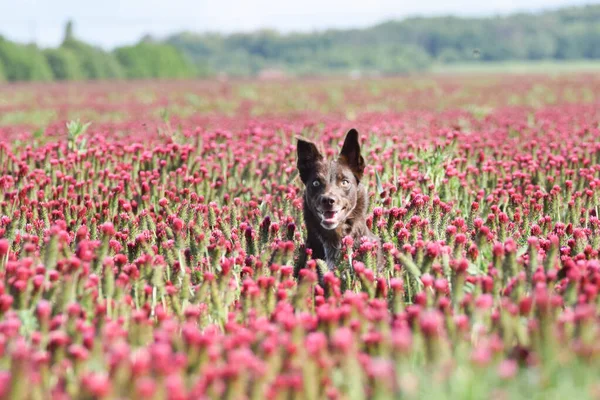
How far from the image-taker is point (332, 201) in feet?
14.3

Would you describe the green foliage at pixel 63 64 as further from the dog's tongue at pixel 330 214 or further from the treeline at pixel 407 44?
the dog's tongue at pixel 330 214

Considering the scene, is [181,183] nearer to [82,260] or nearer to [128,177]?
[128,177]

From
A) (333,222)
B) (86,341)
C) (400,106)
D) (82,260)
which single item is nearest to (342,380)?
(86,341)

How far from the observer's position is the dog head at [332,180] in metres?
4.42

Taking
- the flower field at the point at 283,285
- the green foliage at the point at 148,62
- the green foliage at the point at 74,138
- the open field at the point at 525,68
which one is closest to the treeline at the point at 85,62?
the green foliage at the point at 148,62

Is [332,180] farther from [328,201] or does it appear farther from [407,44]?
[407,44]

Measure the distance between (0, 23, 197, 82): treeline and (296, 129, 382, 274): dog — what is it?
63164mm

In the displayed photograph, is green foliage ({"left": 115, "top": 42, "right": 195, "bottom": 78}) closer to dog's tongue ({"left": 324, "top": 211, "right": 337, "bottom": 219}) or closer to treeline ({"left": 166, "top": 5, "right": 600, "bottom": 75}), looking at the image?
treeline ({"left": 166, "top": 5, "right": 600, "bottom": 75})

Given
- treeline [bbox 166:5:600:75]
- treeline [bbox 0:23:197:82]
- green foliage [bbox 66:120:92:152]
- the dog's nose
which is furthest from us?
treeline [bbox 166:5:600:75]

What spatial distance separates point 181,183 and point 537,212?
297cm

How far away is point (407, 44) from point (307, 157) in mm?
138191

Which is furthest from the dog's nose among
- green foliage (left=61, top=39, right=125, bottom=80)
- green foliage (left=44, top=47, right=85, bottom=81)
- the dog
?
green foliage (left=61, top=39, right=125, bottom=80)

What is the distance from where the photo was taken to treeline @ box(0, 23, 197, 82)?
220 ft

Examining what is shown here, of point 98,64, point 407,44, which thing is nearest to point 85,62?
point 98,64
